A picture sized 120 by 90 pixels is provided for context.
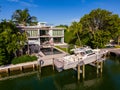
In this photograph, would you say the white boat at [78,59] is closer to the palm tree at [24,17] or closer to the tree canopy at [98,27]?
the tree canopy at [98,27]

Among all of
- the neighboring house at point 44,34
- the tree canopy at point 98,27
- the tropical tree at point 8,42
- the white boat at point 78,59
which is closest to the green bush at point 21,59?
the tropical tree at point 8,42

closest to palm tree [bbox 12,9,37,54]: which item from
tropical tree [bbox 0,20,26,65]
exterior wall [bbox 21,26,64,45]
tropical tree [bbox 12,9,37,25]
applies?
tropical tree [bbox 12,9,37,25]

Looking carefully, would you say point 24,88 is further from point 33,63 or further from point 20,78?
point 33,63

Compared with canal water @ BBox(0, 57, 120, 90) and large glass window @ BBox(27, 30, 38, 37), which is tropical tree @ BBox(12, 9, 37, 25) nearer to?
large glass window @ BBox(27, 30, 38, 37)

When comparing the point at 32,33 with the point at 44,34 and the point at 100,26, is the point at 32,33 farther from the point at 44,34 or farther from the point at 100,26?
the point at 100,26

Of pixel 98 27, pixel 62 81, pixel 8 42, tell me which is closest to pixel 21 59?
pixel 8 42

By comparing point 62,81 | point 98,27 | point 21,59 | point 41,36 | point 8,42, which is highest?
point 98,27
